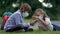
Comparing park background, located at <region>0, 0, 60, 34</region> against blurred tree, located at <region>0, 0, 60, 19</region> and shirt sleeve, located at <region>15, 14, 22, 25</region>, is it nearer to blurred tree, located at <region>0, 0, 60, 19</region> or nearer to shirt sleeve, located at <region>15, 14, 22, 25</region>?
blurred tree, located at <region>0, 0, 60, 19</region>

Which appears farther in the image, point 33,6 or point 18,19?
point 33,6

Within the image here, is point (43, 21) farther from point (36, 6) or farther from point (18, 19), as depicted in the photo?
point (36, 6)

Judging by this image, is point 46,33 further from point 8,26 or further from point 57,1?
point 57,1

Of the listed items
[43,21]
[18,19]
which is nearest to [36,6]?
[43,21]

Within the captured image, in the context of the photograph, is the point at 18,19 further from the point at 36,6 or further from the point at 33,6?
the point at 33,6

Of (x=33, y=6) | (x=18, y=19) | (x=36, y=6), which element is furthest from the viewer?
(x=33, y=6)

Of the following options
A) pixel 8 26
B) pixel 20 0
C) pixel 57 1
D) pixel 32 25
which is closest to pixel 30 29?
pixel 32 25

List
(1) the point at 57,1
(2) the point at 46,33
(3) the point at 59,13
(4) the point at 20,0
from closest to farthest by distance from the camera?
(2) the point at 46,33, (4) the point at 20,0, (1) the point at 57,1, (3) the point at 59,13

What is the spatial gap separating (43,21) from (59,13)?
78.0ft

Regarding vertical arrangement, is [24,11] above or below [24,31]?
above

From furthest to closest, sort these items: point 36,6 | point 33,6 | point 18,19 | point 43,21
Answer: point 33,6 < point 36,6 < point 43,21 < point 18,19

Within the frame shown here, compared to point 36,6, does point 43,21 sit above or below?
below

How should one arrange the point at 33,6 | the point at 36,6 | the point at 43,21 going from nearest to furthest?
the point at 43,21 → the point at 36,6 → the point at 33,6

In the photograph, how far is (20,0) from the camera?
27781mm
